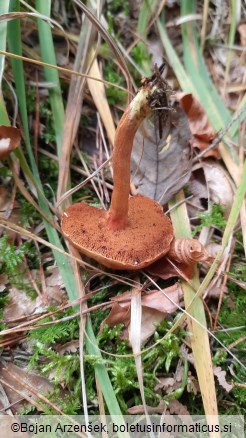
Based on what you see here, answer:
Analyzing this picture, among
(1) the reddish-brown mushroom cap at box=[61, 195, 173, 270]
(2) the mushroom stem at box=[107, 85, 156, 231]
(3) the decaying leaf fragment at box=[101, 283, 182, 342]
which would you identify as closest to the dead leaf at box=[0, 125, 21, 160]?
(1) the reddish-brown mushroom cap at box=[61, 195, 173, 270]

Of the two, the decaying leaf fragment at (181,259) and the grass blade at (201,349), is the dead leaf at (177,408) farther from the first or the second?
the decaying leaf fragment at (181,259)

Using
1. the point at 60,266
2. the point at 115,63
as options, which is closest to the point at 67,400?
the point at 60,266

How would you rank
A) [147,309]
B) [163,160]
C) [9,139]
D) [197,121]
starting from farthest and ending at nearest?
[197,121], [163,160], [9,139], [147,309]

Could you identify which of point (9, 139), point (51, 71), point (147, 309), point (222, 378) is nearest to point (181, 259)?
point (147, 309)

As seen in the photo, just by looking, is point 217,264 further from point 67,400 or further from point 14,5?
point 14,5

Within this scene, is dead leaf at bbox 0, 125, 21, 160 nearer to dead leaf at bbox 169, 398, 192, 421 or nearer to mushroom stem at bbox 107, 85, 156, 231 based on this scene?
mushroom stem at bbox 107, 85, 156, 231

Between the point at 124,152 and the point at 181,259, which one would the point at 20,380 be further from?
the point at 124,152

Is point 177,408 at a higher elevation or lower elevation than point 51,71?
lower
